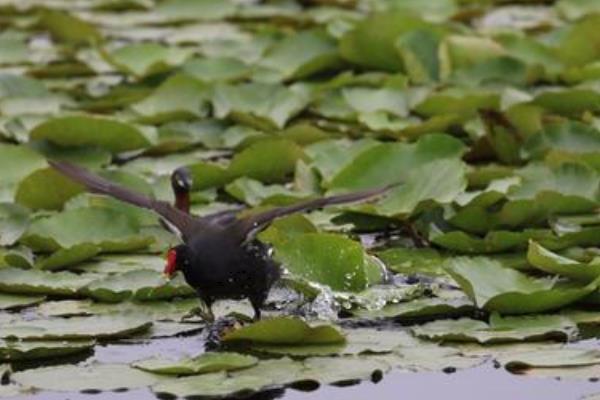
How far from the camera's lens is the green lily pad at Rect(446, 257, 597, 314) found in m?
4.90

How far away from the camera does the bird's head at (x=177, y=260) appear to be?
494cm

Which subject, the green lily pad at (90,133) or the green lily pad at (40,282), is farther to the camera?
the green lily pad at (90,133)

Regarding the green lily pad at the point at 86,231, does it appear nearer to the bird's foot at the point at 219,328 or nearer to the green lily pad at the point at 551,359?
the bird's foot at the point at 219,328

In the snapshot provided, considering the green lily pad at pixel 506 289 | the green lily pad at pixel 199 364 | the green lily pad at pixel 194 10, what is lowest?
the green lily pad at pixel 194 10

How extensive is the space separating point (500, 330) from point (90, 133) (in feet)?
7.39

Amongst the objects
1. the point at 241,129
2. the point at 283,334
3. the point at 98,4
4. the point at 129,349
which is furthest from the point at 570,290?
the point at 98,4

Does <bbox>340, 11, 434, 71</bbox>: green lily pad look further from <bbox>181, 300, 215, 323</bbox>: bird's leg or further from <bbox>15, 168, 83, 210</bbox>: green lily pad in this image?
<bbox>181, 300, 215, 323</bbox>: bird's leg

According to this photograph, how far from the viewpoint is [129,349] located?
4820mm

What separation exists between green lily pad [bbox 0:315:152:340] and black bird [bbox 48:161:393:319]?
0.57ft

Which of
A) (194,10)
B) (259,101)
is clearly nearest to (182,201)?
(259,101)

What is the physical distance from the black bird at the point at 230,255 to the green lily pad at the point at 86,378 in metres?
0.45

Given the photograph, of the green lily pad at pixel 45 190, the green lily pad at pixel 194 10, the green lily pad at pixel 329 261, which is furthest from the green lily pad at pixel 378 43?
the green lily pad at pixel 329 261

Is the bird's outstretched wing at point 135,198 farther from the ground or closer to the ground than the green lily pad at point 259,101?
farther from the ground

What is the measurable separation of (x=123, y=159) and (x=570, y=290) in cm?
221
